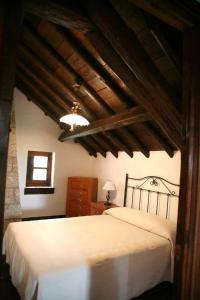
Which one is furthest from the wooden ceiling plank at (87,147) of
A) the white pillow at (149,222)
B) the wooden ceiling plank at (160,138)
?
the wooden ceiling plank at (160,138)

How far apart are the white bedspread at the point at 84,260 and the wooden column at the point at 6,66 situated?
1.16 m

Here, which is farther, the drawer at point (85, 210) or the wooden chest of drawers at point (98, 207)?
the drawer at point (85, 210)

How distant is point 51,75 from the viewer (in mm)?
3549

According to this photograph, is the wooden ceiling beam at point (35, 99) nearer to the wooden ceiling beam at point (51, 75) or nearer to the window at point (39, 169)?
the window at point (39, 169)

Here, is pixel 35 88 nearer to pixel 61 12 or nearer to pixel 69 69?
pixel 69 69

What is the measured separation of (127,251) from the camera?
2291mm

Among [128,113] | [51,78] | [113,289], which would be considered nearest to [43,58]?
[51,78]

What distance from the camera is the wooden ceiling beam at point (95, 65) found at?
8.84 feet

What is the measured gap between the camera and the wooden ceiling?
70.2 inches

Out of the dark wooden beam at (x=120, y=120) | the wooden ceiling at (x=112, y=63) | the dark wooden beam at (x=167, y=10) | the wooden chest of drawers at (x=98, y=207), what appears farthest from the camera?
the wooden chest of drawers at (x=98, y=207)

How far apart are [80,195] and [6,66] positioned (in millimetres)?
4610

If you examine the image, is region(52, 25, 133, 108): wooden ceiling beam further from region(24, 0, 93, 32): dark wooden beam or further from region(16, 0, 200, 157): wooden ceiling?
region(24, 0, 93, 32): dark wooden beam

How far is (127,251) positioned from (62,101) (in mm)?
2830

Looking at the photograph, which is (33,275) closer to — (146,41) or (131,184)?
(146,41)
